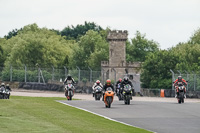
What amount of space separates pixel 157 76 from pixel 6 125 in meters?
61.7

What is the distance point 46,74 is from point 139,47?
7868 centimetres

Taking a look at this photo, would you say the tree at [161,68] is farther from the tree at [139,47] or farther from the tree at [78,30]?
the tree at [78,30]

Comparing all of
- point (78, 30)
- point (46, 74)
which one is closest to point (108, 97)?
point (46, 74)

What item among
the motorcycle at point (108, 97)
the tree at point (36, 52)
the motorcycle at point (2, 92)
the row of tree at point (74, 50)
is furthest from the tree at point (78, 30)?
the motorcycle at point (108, 97)

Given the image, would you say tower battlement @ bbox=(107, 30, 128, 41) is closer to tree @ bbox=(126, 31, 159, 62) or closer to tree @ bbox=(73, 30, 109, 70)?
tree @ bbox=(73, 30, 109, 70)

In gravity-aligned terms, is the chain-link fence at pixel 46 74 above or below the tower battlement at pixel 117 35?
below

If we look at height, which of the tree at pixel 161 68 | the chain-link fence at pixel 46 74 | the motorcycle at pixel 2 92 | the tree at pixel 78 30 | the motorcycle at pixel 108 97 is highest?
the tree at pixel 78 30

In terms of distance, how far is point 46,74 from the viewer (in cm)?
5841

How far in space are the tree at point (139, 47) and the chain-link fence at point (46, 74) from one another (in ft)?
244

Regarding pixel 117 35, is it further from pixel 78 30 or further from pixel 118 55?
pixel 78 30

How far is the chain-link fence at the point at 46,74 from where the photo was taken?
5719cm

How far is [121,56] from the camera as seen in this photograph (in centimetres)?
10475

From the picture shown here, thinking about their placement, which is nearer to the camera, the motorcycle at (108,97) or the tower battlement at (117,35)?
the motorcycle at (108,97)

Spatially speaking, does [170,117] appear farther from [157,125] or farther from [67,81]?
[67,81]
